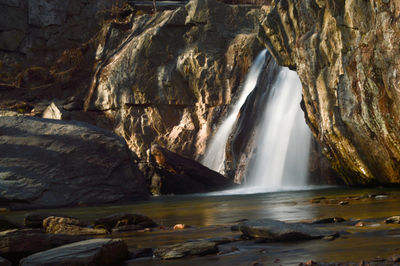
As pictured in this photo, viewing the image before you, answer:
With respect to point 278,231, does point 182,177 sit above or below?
above

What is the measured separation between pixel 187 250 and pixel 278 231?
85 cm

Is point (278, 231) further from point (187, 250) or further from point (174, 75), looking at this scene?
point (174, 75)

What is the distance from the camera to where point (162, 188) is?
17.8 metres

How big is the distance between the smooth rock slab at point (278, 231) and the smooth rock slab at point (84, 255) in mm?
1241

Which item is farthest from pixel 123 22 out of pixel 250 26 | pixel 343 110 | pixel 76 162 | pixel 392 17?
pixel 392 17

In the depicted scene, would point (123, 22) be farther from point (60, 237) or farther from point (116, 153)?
point (60, 237)

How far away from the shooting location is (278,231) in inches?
175

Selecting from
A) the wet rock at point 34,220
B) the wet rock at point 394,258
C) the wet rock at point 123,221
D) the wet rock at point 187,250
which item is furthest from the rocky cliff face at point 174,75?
the wet rock at point 394,258

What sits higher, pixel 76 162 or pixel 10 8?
pixel 10 8

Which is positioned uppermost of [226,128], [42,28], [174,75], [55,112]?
[42,28]

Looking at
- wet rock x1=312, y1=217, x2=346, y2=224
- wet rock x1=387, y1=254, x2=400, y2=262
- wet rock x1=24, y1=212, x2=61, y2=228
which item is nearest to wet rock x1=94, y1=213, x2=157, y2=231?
wet rock x1=24, y1=212, x2=61, y2=228

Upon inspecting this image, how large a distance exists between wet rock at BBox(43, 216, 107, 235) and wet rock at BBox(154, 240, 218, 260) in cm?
199

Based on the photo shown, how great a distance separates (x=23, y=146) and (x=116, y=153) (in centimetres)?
260

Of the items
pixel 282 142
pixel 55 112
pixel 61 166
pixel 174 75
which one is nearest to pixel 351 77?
pixel 282 142
